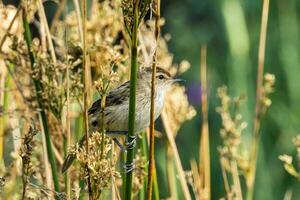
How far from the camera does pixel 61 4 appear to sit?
349 centimetres

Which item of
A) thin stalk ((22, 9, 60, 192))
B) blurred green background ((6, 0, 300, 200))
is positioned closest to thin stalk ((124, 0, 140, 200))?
thin stalk ((22, 9, 60, 192))

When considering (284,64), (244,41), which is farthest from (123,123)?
(284,64)

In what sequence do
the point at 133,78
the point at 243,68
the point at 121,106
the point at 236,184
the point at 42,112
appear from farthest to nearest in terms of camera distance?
the point at 243,68 < the point at 121,106 < the point at 236,184 < the point at 42,112 < the point at 133,78

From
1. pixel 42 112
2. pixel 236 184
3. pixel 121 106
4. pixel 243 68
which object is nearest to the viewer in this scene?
pixel 42 112

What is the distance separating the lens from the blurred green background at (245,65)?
481cm

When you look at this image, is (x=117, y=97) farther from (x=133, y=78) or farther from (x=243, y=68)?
(x=133, y=78)

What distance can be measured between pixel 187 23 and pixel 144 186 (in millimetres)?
3969

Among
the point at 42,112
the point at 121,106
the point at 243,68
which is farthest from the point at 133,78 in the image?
the point at 243,68

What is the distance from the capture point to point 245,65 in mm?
4723

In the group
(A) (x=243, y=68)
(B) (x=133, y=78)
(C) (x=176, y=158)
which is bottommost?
(C) (x=176, y=158)

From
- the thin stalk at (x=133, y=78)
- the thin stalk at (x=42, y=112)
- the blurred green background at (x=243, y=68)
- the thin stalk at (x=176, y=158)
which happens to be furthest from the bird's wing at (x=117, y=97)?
the thin stalk at (x=133, y=78)

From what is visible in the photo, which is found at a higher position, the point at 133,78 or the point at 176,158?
the point at 133,78

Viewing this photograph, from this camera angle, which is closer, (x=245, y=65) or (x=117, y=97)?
(x=117, y=97)

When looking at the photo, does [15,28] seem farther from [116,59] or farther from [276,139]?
[276,139]
